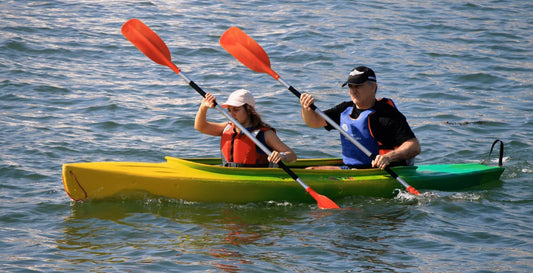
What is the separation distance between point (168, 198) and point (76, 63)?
6.08 metres

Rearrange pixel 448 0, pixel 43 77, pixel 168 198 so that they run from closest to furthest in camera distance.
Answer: pixel 168 198
pixel 43 77
pixel 448 0

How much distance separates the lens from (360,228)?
593 cm

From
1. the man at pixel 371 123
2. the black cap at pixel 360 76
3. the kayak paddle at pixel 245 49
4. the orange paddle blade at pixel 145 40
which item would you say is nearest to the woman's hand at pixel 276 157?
the man at pixel 371 123

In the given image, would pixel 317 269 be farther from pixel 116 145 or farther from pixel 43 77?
pixel 43 77

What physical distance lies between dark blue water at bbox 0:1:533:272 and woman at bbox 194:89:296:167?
430mm

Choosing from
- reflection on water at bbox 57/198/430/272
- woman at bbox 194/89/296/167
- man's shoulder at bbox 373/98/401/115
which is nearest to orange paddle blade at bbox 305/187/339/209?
reflection on water at bbox 57/198/430/272

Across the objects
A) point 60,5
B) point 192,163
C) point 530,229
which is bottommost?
point 530,229

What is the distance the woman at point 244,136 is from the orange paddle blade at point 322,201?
0.34 meters

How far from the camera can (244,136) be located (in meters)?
6.40

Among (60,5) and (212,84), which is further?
(60,5)

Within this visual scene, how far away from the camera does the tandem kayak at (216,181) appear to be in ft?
20.4

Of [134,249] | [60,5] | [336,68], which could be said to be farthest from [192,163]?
[60,5]

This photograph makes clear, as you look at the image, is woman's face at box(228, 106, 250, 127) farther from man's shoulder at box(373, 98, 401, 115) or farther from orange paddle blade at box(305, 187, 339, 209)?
man's shoulder at box(373, 98, 401, 115)

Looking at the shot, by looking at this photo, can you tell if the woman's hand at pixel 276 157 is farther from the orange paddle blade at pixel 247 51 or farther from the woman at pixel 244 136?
the orange paddle blade at pixel 247 51
